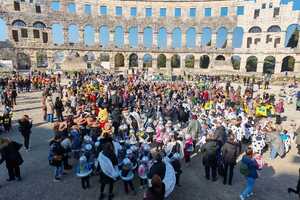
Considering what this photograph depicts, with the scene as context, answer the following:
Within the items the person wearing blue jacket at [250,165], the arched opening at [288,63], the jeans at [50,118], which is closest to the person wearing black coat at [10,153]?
the jeans at [50,118]

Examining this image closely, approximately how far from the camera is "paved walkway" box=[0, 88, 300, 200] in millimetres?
6219

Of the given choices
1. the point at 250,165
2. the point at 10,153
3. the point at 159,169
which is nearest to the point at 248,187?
the point at 250,165

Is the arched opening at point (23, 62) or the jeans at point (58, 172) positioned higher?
the arched opening at point (23, 62)

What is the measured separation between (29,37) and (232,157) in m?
46.2

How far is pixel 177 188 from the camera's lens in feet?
22.1

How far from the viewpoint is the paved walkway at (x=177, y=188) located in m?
6.22

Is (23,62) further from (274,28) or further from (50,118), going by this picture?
(274,28)

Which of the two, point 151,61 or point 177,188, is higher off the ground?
point 151,61

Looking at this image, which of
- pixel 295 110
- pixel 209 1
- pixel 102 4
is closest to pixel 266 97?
pixel 295 110

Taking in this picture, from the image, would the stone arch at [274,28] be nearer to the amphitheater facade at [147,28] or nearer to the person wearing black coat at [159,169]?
the amphitheater facade at [147,28]

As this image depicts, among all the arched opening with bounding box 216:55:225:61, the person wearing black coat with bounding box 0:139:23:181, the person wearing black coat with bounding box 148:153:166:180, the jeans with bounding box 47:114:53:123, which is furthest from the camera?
the arched opening with bounding box 216:55:225:61

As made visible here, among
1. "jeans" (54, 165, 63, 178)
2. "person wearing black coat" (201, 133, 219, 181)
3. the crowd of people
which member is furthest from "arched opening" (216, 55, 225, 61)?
"jeans" (54, 165, 63, 178)

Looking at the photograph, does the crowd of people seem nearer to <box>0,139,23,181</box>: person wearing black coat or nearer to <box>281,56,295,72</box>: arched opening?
<box>0,139,23,181</box>: person wearing black coat

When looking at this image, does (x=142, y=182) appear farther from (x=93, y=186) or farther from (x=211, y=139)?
(x=211, y=139)
